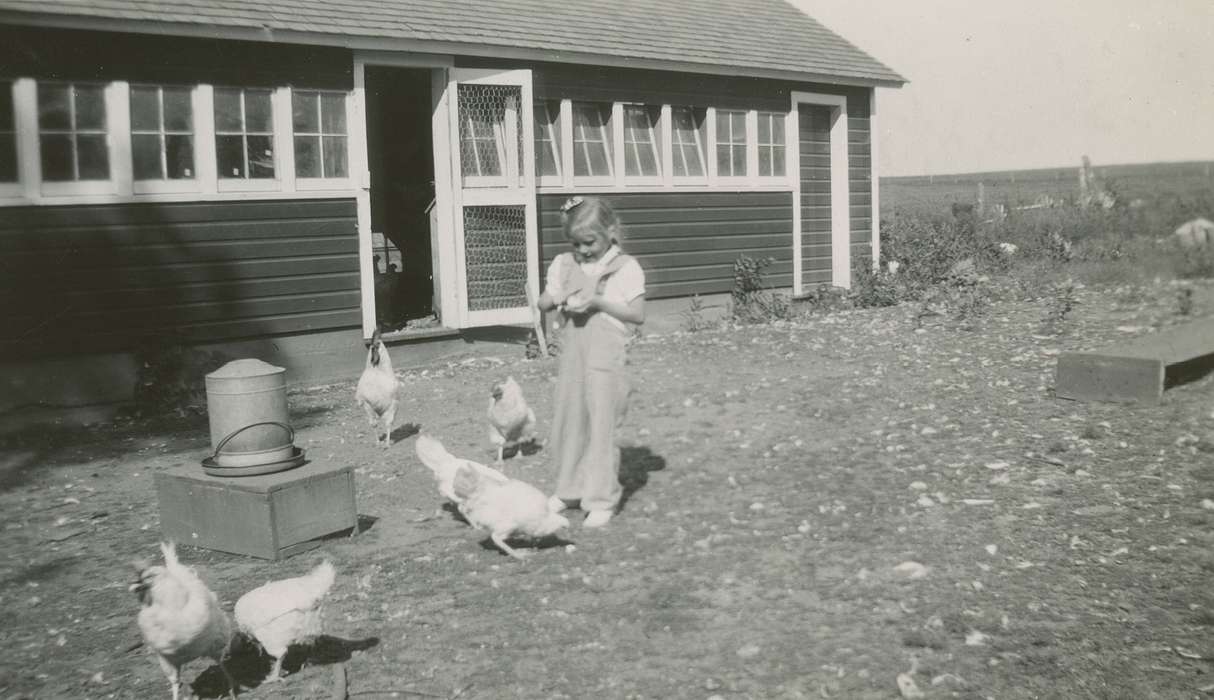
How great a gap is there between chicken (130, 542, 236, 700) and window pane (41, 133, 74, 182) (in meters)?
6.91

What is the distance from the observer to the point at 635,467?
24.0 ft

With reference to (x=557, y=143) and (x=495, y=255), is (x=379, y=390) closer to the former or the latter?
(x=495, y=255)

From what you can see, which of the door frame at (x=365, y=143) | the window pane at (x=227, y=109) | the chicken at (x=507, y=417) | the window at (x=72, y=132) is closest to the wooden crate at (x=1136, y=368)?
the chicken at (x=507, y=417)

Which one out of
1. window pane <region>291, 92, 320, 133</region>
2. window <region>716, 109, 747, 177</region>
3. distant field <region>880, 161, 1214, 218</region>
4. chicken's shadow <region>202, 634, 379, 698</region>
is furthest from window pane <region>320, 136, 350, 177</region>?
distant field <region>880, 161, 1214, 218</region>

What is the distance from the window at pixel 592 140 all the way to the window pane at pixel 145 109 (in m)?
5.19

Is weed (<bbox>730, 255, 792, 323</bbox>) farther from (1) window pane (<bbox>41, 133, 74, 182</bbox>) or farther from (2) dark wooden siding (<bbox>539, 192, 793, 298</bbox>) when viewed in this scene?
(1) window pane (<bbox>41, 133, 74, 182</bbox>)

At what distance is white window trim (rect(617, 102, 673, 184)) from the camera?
46.2ft

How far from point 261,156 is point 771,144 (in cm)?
816

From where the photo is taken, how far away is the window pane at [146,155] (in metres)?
9.98

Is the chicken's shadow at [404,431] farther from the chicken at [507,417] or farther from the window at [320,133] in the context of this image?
the window at [320,133]

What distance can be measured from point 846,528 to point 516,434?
2771mm

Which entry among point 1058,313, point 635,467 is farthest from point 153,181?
point 1058,313

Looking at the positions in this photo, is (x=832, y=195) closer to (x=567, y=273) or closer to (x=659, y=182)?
(x=659, y=182)

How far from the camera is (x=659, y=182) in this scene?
14.6 metres
